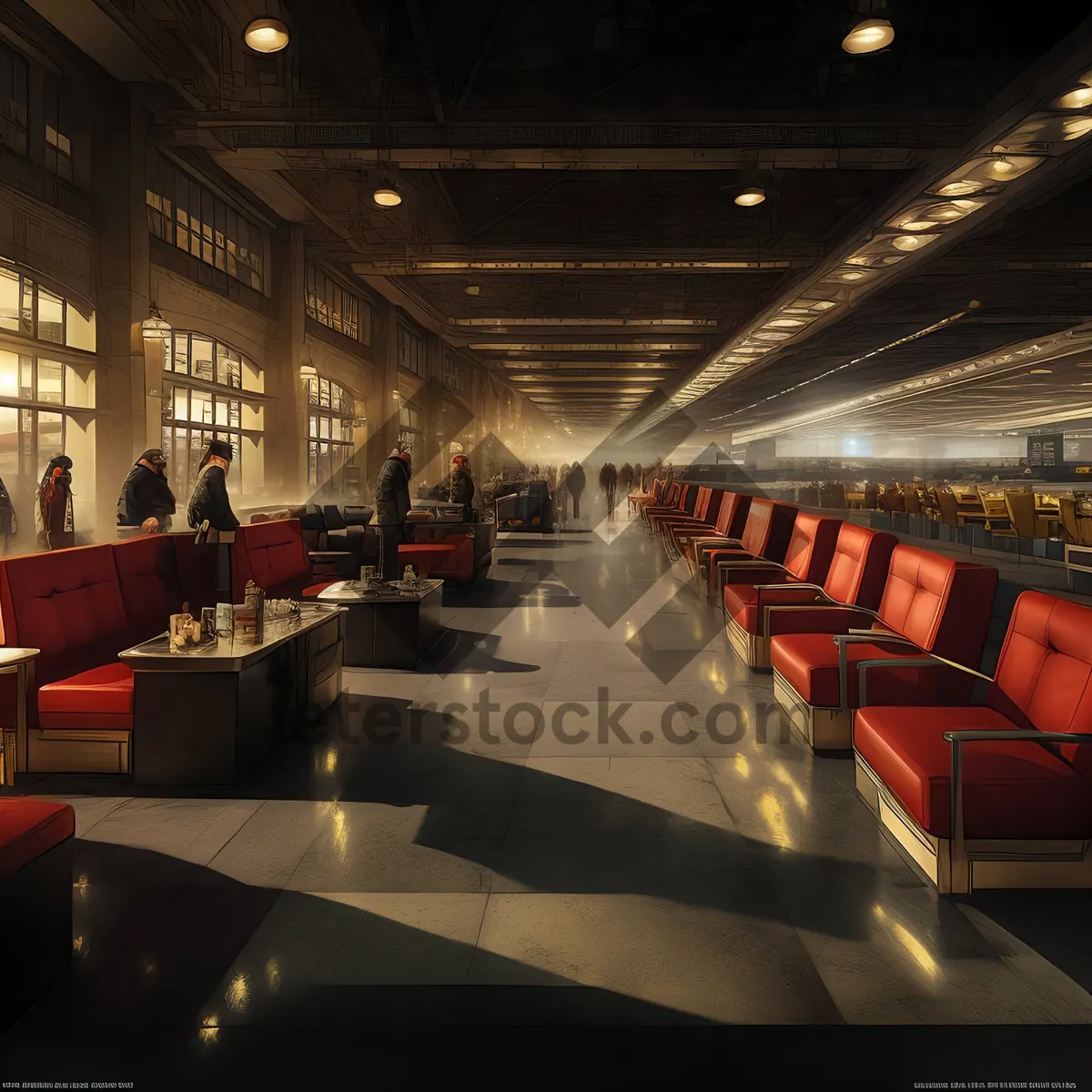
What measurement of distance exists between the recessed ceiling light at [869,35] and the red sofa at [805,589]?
3716mm

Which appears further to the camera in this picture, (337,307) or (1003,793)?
(337,307)

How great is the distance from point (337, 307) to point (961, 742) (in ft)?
49.9

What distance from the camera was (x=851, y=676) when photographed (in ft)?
11.9

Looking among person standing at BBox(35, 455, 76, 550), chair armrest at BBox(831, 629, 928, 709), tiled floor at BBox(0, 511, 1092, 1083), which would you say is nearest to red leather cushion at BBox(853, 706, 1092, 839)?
tiled floor at BBox(0, 511, 1092, 1083)

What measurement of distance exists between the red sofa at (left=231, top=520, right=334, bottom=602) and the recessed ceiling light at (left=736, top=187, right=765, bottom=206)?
7120 mm

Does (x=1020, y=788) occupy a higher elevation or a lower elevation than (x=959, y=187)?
lower

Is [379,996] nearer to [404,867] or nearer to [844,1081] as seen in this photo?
[404,867]

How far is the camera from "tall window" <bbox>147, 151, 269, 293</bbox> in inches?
360

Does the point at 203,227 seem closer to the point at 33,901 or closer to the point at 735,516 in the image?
the point at 735,516

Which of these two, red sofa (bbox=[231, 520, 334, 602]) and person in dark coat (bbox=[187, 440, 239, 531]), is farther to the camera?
red sofa (bbox=[231, 520, 334, 602])

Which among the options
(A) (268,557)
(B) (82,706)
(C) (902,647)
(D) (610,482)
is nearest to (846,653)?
(C) (902,647)

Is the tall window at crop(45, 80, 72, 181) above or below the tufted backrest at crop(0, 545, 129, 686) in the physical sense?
above

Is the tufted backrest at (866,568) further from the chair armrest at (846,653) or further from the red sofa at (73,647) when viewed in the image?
the red sofa at (73,647)

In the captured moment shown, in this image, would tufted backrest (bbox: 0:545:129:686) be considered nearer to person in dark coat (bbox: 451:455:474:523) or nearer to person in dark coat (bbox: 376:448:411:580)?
person in dark coat (bbox: 376:448:411:580)
